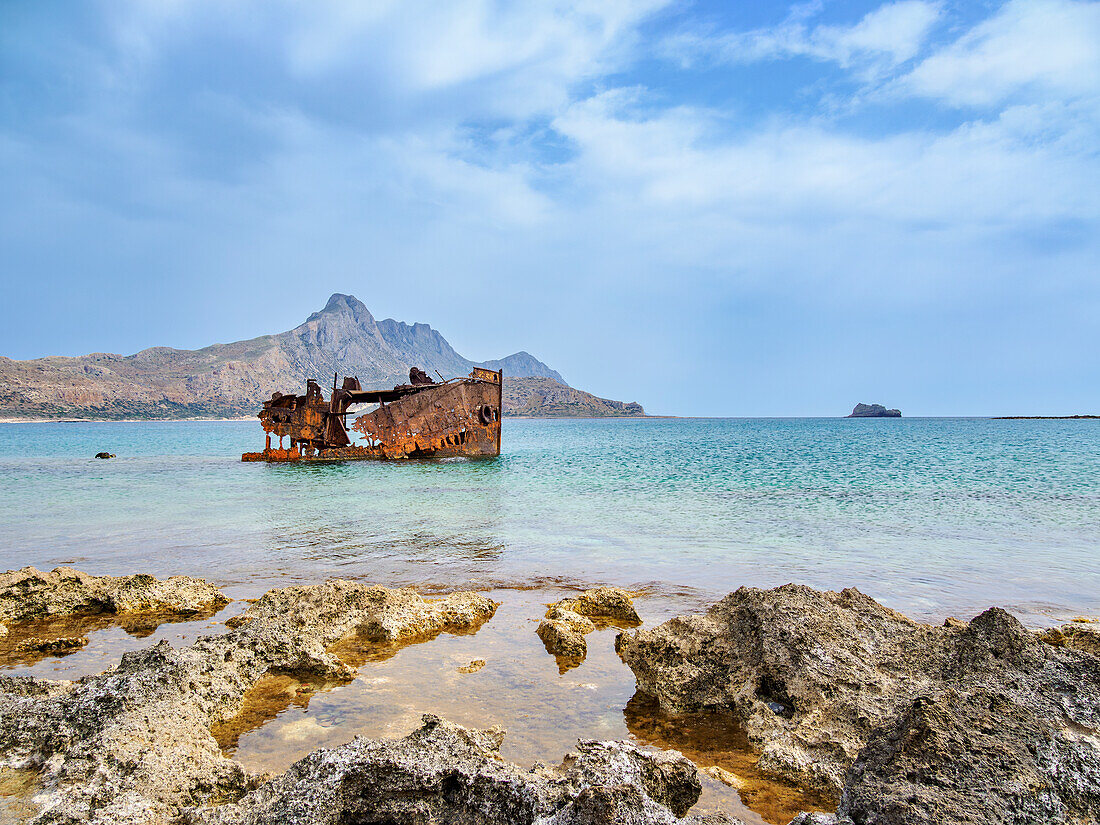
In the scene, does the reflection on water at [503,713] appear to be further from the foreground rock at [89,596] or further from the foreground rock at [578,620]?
the foreground rock at [89,596]

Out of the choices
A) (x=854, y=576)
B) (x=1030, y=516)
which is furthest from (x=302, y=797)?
(x=1030, y=516)

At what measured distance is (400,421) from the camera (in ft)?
82.3

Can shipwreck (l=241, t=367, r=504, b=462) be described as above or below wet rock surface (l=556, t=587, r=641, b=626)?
above

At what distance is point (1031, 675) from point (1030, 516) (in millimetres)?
12356

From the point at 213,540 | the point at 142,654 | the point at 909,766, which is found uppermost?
the point at 909,766

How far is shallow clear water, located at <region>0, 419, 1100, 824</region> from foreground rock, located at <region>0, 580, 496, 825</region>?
0.18 metres

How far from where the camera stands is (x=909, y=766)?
2.21 metres

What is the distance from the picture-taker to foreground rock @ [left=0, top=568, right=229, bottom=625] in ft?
20.0

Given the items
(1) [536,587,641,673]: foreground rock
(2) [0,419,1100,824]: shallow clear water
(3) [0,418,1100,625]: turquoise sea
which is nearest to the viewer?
(2) [0,419,1100,824]: shallow clear water

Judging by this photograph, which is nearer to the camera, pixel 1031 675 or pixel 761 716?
pixel 1031 675

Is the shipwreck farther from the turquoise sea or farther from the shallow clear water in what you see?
the turquoise sea

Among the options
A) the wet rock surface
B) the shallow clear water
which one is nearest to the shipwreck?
the shallow clear water

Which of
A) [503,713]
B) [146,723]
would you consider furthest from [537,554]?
[146,723]

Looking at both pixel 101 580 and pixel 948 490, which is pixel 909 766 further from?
pixel 948 490
